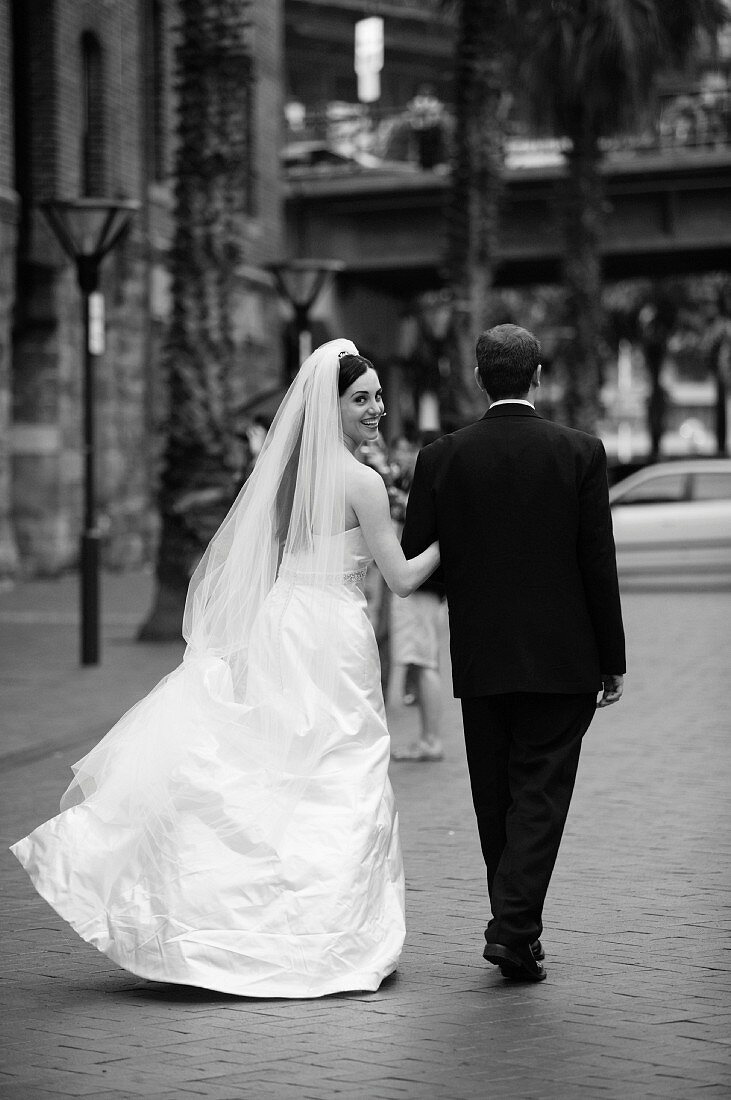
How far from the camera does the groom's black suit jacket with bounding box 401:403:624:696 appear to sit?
511cm

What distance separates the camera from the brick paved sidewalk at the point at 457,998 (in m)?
4.34

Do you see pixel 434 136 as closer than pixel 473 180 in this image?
No

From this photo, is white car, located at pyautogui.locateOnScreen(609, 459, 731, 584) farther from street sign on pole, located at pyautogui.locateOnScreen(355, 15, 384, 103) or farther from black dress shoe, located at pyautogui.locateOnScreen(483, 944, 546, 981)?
street sign on pole, located at pyautogui.locateOnScreen(355, 15, 384, 103)

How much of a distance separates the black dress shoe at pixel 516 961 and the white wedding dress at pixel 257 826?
0.95ft

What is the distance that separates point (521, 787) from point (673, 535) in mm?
18159

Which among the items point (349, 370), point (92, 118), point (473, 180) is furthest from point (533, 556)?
point (92, 118)

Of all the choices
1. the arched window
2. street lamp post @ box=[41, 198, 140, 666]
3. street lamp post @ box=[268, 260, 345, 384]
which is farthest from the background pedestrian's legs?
the arched window

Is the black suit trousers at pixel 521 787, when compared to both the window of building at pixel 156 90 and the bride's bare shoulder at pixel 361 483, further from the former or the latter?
the window of building at pixel 156 90

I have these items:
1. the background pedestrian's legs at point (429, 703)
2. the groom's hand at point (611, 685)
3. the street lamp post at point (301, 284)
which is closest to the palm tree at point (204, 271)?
the street lamp post at point (301, 284)

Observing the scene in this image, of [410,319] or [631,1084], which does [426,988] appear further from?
[410,319]

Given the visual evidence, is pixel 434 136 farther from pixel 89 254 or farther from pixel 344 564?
pixel 344 564

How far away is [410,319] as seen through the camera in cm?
4384

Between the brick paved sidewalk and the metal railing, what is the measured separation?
23572 millimetres

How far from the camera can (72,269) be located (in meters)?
24.4
